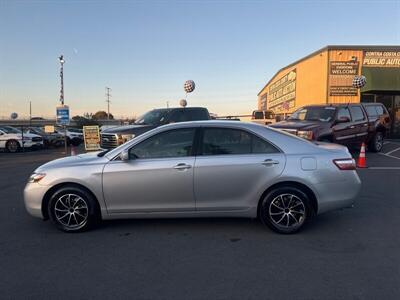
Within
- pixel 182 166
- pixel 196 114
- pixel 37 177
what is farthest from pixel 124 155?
pixel 196 114

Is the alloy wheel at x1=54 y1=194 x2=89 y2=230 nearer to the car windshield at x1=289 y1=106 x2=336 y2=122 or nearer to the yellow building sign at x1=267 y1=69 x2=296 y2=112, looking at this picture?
the car windshield at x1=289 y1=106 x2=336 y2=122

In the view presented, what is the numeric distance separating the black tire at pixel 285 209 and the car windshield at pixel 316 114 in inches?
342

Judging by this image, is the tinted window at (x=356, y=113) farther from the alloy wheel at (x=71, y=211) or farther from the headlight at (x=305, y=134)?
the alloy wheel at (x=71, y=211)

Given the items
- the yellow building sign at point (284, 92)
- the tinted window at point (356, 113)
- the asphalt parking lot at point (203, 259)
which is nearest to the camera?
the asphalt parking lot at point (203, 259)

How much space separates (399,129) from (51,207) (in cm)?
2412

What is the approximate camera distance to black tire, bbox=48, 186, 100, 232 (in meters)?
5.07

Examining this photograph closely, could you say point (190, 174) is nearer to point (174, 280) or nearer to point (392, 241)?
point (174, 280)

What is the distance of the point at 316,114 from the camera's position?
13.5 meters

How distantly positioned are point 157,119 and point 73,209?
23.6ft

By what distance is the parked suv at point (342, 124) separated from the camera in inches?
484

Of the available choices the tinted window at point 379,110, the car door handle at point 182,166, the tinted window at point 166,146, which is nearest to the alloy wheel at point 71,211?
the tinted window at point 166,146

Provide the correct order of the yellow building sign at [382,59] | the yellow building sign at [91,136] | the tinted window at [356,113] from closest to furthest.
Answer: the tinted window at [356,113], the yellow building sign at [91,136], the yellow building sign at [382,59]

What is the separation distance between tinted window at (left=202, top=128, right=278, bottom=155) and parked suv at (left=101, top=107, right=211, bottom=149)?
19.9 feet

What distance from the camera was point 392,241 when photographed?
4.78 meters
